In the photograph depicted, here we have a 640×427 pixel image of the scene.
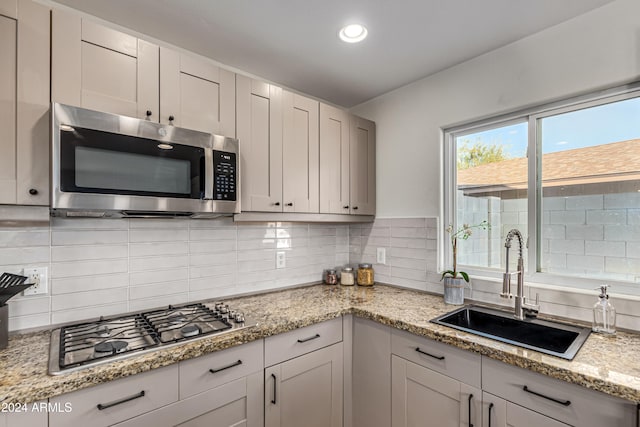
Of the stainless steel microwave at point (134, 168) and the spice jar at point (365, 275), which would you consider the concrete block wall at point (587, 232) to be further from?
the stainless steel microwave at point (134, 168)

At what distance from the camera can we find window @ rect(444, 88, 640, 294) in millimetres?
1471

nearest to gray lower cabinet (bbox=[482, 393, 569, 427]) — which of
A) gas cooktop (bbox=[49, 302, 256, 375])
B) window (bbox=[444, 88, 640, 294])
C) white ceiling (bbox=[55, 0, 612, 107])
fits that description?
window (bbox=[444, 88, 640, 294])

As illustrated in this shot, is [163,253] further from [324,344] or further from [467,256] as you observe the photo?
[467,256]

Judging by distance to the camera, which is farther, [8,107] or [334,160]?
[334,160]

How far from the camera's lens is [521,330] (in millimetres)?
1594

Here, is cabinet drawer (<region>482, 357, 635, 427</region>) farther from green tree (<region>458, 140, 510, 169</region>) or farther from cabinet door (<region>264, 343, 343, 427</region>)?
green tree (<region>458, 140, 510, 169</region>)

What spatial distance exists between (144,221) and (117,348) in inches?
28.1

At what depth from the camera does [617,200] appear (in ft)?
4.89

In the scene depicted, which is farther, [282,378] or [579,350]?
A: [282,378]

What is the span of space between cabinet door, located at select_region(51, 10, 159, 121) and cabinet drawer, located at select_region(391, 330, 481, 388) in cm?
163

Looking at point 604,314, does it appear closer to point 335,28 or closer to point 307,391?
point 307,391

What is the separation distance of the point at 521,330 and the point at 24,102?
2394mm

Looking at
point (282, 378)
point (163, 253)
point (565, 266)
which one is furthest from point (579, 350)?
point (163, 253)

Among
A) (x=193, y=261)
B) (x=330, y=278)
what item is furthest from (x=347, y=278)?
(x=193, y=261)
